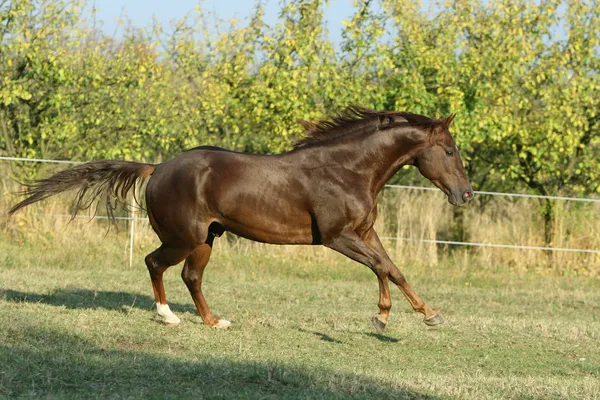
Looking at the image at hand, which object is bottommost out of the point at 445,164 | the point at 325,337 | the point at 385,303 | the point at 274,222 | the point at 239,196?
the point at 325,337

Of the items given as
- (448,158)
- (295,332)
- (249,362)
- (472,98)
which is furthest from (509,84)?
(249,362)

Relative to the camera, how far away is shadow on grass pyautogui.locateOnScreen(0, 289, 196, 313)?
9.23 metres

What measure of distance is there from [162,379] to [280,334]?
2.47 m

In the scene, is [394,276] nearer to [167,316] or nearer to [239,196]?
[239,196]

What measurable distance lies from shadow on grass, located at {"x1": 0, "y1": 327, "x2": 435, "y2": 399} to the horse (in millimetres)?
1784

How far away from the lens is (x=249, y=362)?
643cm

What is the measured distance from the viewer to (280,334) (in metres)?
8.01

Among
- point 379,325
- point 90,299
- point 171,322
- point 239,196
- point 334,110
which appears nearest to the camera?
point 379,325

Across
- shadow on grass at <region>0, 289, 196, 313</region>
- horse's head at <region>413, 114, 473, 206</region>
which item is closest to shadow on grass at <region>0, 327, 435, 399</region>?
horse's head at <region>413, 114, 473, 206</region>

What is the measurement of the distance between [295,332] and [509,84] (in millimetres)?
8565

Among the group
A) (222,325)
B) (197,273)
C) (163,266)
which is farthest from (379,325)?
(163,266)

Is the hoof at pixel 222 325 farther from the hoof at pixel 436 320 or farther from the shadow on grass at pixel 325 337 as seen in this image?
the hoof at pixel 436 320

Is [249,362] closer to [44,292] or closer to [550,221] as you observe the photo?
[44,292]

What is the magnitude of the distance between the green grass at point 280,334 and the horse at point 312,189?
2.19 ft
